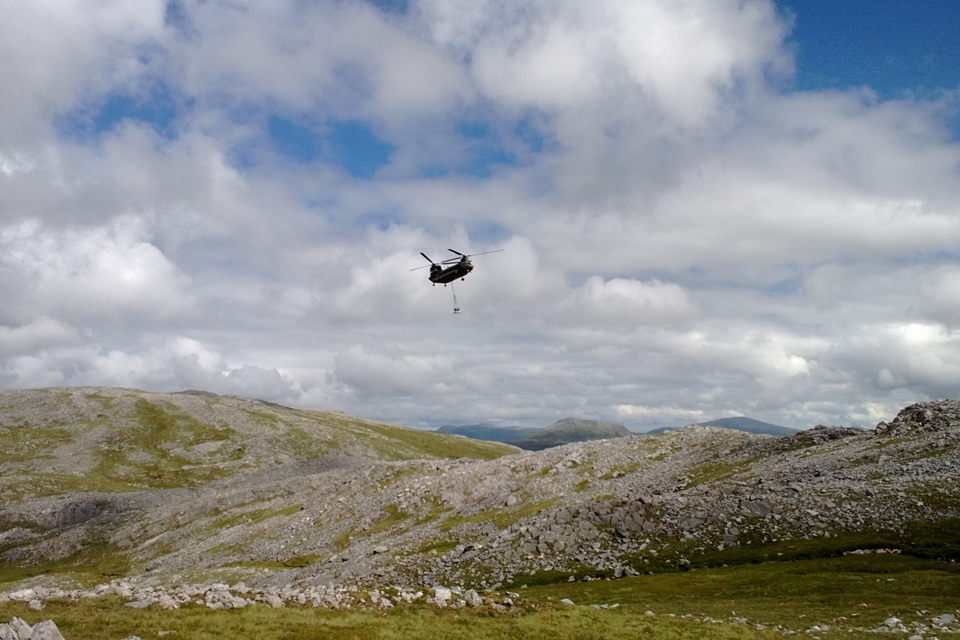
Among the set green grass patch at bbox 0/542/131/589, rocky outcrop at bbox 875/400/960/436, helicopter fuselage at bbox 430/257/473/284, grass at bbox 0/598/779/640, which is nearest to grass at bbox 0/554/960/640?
grass at bbox 0/598/779/640

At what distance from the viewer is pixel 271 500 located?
377ft

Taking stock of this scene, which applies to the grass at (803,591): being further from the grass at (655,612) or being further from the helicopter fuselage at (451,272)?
the helicopter fuselage at (451,272)

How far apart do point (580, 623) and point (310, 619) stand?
14.6 m

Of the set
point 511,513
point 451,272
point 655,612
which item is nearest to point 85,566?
point 511,513

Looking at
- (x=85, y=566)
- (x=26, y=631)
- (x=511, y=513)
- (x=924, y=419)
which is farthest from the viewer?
(x=85, y=566)

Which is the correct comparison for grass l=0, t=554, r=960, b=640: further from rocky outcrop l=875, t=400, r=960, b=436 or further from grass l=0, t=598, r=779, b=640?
rocky outcrop l=875, t=400, r=960, b=436

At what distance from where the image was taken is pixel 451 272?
7056 cm

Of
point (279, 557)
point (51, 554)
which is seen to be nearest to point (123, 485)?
point (51, 554)

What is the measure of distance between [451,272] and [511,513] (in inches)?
1391

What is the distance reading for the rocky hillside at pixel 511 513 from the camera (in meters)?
54.4

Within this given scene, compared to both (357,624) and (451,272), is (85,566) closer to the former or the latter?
(451,272)

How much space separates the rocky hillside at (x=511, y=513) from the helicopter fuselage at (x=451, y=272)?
1150 inches

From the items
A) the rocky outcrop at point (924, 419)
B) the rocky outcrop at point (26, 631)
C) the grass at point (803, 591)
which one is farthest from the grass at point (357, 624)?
the rocky outcrop at point (924, 419)

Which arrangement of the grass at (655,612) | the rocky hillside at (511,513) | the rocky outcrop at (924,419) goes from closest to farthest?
1. the grass at (655,612)
2. the rocky hillside at (511,513)
3. the rocky outcrop at (924,419)
